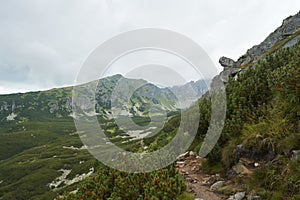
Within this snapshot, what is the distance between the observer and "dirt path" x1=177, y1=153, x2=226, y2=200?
8.59 m

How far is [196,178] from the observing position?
10570mm

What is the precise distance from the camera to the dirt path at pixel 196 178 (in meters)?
8.59

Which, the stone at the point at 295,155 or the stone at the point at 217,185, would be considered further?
the stone at the point at 217,185

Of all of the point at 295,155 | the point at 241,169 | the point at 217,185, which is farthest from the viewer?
the point at 217,185

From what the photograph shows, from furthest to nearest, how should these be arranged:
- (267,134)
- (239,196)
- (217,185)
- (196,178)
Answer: (196,178)
(217,185)
(267,134)
(239,196)

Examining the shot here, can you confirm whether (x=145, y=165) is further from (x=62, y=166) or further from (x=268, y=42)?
(x=62, y=166)

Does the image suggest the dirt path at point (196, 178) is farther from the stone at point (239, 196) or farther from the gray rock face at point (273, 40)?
the gray rock face at point (273, 40)

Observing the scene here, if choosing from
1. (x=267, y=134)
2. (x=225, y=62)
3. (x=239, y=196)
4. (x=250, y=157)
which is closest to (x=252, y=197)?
(x=239, y=196)

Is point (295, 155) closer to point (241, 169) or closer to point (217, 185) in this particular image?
point (241, 169)

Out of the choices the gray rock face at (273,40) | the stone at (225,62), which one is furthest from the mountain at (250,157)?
the stone at (225,62)

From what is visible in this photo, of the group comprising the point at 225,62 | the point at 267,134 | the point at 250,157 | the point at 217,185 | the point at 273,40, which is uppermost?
the point at 273,40

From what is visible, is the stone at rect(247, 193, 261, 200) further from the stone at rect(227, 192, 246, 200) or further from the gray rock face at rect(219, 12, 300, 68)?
the gray rock face at rect(219, 12, 300, 68)

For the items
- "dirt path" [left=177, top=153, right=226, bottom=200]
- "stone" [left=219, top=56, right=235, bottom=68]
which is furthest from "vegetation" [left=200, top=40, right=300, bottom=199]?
"stone" [left=219, top=56, right=235, bottom=68]

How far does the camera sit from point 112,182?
8188 mm
